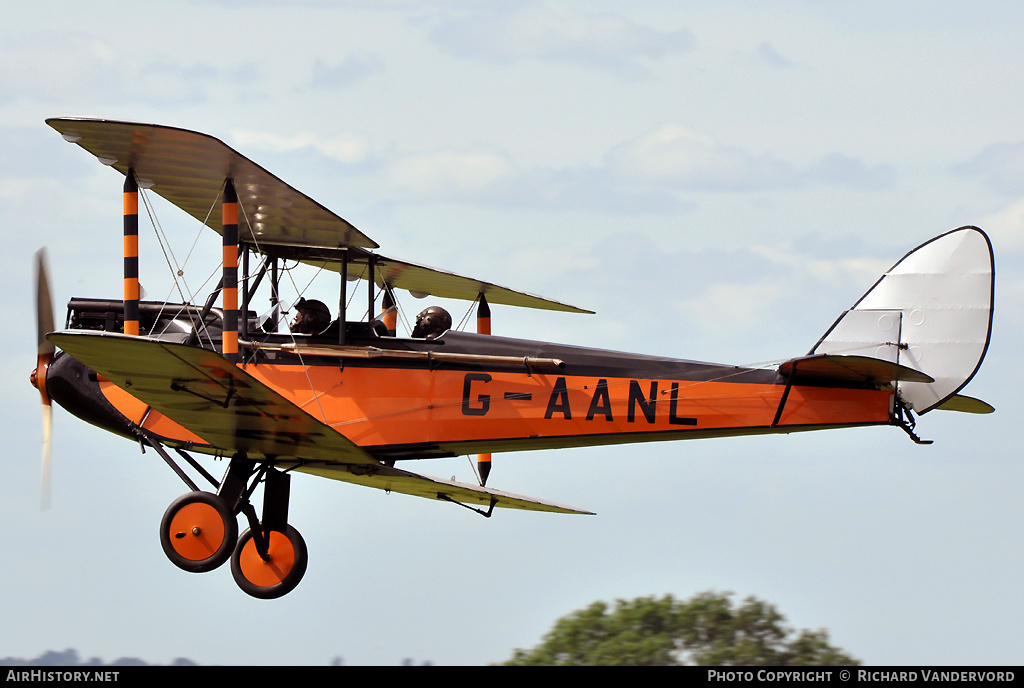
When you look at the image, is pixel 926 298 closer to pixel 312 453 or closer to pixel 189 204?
pixel 312 453

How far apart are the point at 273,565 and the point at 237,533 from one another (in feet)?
3.41

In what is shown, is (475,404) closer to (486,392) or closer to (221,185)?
(486,392)

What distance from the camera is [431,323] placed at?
11367 millimetres

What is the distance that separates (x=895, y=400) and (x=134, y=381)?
5.82 m

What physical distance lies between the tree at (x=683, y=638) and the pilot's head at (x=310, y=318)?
6259 millimetres

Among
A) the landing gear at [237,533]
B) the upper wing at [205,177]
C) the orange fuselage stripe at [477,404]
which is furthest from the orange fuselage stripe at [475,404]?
the upper wing at [205,177]

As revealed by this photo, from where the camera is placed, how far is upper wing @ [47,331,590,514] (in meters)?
8.96

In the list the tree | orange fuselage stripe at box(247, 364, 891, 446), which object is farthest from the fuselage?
the tree

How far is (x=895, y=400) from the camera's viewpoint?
34.0ft

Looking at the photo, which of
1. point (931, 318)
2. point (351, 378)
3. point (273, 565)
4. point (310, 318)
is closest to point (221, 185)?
point (310, 318)

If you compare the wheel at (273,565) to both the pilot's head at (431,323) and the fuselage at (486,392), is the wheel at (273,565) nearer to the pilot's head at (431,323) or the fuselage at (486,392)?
the fuselage at (486,392)

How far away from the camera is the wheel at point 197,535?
1069 centimetres

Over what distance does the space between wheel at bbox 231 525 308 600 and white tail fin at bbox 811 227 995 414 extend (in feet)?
15.8
